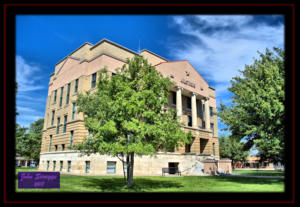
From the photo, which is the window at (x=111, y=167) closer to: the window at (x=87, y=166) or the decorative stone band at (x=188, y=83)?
the window at (x=87, y=166)

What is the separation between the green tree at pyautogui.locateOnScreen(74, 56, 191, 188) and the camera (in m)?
11.5

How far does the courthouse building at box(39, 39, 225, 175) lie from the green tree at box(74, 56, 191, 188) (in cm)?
1158

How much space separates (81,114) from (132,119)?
61.4 feet

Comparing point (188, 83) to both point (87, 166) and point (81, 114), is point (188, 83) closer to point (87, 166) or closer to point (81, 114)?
point (81, 114)

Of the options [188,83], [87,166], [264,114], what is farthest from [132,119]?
[188,83]

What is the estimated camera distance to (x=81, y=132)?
1086 inches

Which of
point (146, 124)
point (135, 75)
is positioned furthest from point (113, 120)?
point (135, 75)

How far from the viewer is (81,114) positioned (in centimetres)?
2853

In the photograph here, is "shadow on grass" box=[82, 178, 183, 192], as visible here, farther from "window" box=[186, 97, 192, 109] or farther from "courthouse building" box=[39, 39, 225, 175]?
"window" box=[186, 97, 192, 109]

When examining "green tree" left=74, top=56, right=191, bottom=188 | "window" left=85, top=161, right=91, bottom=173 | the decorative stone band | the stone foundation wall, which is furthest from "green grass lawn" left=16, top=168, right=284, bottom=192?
the decorative stone band

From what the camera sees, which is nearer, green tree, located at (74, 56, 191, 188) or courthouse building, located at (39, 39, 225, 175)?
green tree, located at (74, 56, 191, 188)
